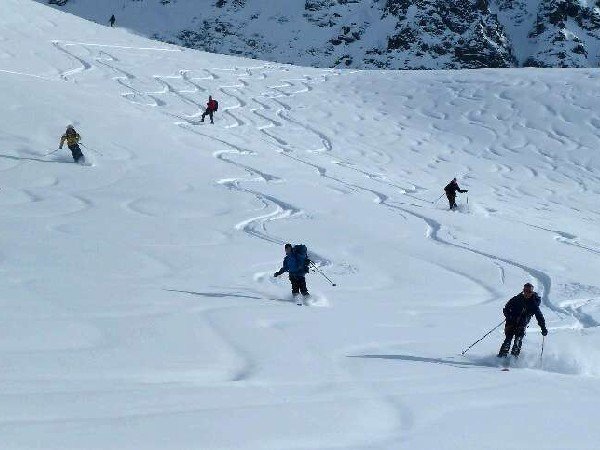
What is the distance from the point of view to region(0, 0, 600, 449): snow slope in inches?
214

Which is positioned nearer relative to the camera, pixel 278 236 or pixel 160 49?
pixel 278 236

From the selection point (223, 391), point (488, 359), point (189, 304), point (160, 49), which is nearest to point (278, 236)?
point (189, 304)

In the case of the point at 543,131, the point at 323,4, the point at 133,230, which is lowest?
the point at 133,230

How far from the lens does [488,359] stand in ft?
26.6

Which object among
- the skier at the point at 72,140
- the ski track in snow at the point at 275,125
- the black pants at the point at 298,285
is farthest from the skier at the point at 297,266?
the skier at the point at 72,140

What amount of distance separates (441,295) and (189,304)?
385 centimetres

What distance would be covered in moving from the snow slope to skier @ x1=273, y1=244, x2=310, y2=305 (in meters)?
0.18

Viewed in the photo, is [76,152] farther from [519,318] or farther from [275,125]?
[275,125]

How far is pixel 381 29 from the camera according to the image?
94.0 metres

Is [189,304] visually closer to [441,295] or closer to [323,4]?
[441,295]

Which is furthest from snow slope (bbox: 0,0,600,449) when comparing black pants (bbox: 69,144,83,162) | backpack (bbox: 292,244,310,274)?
backpack (bbox: 292,244,310,274)

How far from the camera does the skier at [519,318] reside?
8062 millimetres

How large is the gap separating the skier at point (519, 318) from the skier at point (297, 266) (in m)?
2.55

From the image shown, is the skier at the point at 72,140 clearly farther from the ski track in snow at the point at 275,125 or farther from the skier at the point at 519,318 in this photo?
the skier at the point at 519,318
